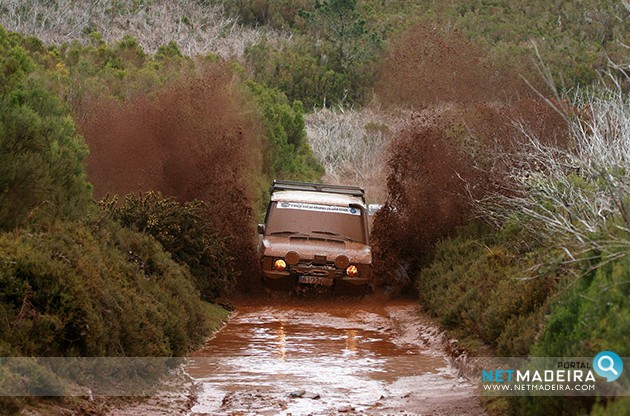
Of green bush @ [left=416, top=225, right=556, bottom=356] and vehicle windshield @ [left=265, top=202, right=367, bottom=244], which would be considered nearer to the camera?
green bush @ [left=416, top=225, right=556, bottom=356]

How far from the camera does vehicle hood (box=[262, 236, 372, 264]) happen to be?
2441 cm

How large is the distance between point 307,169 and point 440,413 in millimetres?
35736

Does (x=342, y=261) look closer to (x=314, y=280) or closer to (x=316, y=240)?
(x=314, y=280)

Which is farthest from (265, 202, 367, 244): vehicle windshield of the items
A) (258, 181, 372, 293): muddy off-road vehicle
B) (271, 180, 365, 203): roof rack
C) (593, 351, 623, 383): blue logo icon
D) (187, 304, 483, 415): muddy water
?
(593, 351, 623, 383): blue logo icon

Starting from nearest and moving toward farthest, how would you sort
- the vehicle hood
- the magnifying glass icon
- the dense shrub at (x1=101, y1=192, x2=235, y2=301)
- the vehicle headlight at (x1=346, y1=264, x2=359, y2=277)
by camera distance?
1. the magnifying glass icon
2. the dense shrub at (x1=101, y1=192, x2=235, y2=301)
3. the vehicle hood
4. the vehicle headlight at (x1=346, y1=264, x2=359, y2=277)

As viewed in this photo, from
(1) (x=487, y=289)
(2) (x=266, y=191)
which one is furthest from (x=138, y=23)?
(1) (x=487, y=289)

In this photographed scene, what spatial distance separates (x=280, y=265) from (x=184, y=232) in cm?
209

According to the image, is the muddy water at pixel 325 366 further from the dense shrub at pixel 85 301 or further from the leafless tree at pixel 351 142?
the leafless tree at pixel 351 142

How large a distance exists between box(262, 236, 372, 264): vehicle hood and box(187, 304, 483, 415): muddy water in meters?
1.11

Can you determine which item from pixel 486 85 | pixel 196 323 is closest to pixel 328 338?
pixel 196 323

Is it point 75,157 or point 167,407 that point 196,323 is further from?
point 167,407

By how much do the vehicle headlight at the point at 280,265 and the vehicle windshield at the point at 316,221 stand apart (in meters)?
1.38

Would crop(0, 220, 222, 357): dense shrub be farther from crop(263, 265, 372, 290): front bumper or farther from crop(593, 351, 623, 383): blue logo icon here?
crop(593, 351, 623, 383): blue logo icon

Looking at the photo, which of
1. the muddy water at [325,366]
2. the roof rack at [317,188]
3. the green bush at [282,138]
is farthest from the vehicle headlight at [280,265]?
the green bush at [282,138]
